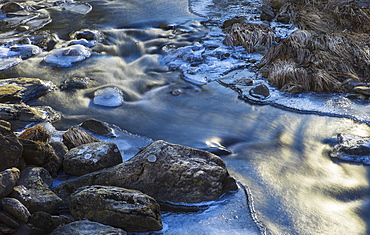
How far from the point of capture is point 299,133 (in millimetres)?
5895

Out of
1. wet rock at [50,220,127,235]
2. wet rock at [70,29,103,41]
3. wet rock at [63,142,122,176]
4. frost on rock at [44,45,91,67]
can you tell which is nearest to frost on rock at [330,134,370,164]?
wet rock at [63,142,122,176]

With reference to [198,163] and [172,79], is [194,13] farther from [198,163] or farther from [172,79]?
[198,163]

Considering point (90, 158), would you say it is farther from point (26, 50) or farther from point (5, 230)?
point (26, 50)

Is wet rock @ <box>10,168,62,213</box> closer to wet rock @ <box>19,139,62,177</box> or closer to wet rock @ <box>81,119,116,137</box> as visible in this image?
wet rock @ <box>19,139,62,177</box>

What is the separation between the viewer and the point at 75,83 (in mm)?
7578

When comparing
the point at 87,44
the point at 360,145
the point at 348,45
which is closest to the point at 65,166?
the point at 360,145

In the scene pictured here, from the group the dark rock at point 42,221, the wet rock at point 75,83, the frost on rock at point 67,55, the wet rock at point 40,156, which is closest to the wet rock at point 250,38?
the frost on rock at point 67,55

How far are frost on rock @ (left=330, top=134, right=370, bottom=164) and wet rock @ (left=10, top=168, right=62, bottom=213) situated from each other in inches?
149

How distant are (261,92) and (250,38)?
2.83m

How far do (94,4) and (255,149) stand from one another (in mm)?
10125

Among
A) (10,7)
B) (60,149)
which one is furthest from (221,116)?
(10,7)

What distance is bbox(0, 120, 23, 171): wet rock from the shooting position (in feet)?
13.0

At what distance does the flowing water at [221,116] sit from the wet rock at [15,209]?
1.37 metres

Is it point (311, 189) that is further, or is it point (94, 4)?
point (94, 4)
